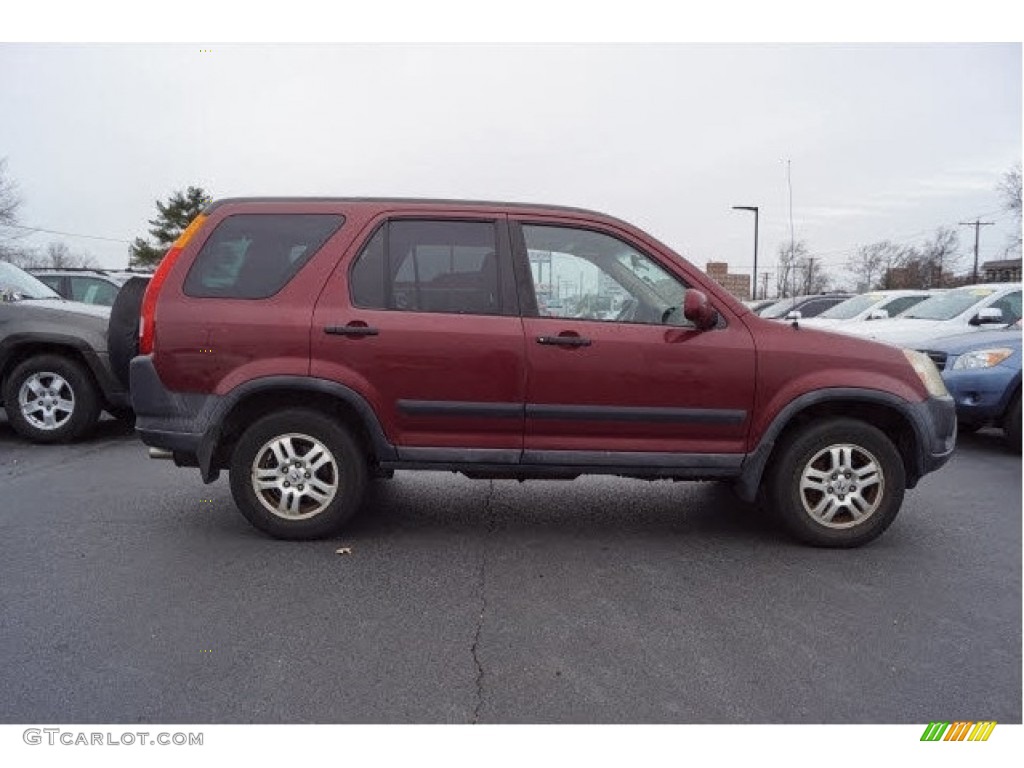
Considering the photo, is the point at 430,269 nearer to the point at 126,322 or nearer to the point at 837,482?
the point at 126,322

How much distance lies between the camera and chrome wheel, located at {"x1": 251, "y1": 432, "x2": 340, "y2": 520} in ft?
13.0

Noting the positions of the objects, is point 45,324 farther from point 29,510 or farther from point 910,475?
point 910,475

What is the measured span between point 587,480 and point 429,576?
6.90 ft

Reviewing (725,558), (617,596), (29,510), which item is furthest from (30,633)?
(725,558)

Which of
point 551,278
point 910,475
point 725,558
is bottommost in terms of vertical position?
point 725,558

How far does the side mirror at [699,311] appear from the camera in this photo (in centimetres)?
375

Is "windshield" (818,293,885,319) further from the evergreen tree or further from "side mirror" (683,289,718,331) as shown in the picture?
the evergreen tree

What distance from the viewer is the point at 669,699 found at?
2.57 meters

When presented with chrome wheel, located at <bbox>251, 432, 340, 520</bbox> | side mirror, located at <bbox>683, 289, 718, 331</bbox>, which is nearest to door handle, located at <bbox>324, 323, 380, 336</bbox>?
chrome wheel, located at <bbox>251, 432, 340, 520</bbox>

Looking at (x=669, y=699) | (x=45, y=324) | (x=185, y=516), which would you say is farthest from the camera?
(x=45, y=324)

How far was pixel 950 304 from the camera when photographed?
8.96 m

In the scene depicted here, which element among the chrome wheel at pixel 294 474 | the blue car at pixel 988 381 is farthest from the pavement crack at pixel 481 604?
the blue car at pixel 988 381

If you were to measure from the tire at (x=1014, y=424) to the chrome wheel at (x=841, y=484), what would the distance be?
3.57 metres

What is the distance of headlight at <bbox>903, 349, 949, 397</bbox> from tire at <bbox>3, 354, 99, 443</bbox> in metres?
6.60
